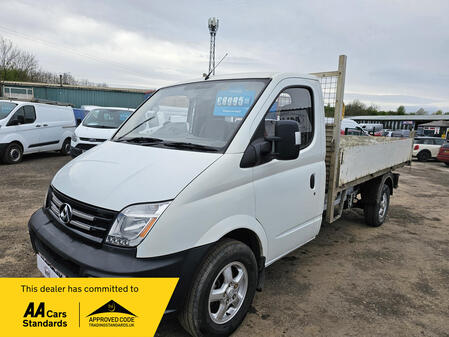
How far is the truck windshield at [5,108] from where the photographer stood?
29.6 ft

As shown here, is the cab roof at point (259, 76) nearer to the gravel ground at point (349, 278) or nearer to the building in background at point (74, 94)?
the gravel ground at point (349, 278)

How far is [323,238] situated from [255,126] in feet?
9.85

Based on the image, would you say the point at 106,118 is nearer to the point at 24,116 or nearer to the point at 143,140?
the point at 24,116

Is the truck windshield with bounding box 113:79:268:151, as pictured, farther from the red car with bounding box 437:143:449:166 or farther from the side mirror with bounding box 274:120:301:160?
the red car with bounding box 437:143:449:166

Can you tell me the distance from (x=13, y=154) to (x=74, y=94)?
25.0 m

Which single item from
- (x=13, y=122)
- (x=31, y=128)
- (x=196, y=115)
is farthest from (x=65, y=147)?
(x=196, y=115)

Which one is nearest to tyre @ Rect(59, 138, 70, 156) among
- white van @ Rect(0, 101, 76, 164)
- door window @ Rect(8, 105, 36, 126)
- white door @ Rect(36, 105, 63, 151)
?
white van @ Rect(0, 101, 76, 164)

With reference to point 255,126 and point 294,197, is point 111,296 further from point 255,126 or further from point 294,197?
point 294,197

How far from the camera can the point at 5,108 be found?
913 centimetres

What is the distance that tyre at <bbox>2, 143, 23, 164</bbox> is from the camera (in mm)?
9039

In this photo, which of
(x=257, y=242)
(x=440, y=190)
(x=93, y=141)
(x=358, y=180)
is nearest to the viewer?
(x=257, y=242)

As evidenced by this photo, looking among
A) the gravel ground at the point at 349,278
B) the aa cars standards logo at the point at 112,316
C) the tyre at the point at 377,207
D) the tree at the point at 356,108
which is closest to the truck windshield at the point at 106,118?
the gravel ground at the point at 349,278

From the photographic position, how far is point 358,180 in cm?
427

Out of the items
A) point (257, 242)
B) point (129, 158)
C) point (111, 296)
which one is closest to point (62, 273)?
point (111, 296)
